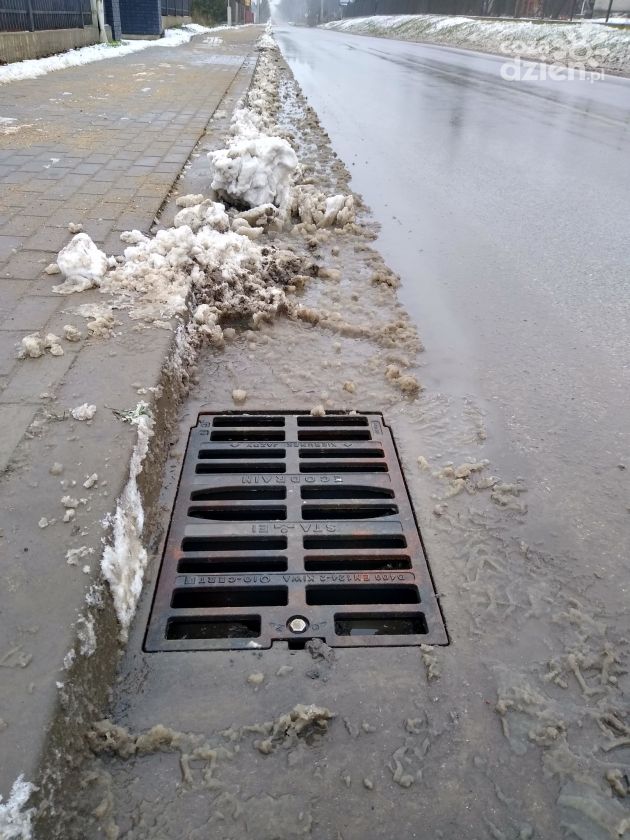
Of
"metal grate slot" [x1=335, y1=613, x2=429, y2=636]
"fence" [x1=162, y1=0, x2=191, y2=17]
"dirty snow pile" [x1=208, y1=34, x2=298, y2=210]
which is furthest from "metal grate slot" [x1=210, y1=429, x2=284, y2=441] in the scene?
"fence" [x1=162, y1=0, x2=191, y2=17]

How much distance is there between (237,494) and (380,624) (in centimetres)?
70

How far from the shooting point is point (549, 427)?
99.6 inches

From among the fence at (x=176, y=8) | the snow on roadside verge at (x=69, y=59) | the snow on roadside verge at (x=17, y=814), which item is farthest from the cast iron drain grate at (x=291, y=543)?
the fence at (x=176, y=8)

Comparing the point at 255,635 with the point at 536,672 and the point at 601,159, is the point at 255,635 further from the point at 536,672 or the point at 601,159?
the point at 601,159

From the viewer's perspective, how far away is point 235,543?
6.43ft

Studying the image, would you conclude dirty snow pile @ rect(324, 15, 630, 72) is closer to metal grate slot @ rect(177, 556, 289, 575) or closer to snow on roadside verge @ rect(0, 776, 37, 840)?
metal grate slot @ rect(177, 556, 289, 575)

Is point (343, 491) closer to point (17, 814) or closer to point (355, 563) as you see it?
point (355, 563)

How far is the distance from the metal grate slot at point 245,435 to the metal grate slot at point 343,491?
1.03 feet

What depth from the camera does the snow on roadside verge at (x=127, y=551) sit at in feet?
5.38

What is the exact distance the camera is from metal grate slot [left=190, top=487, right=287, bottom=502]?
7.03ft

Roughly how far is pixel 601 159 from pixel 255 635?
7.43 metres

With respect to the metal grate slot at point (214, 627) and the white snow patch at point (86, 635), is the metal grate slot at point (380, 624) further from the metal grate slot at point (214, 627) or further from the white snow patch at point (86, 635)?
the white snow patch at point (86, 635)

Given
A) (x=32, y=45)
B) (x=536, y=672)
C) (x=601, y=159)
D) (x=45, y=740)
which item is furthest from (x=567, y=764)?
(x=32, y=45)

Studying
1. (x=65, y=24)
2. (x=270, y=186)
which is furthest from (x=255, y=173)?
(x=65, y=24)
